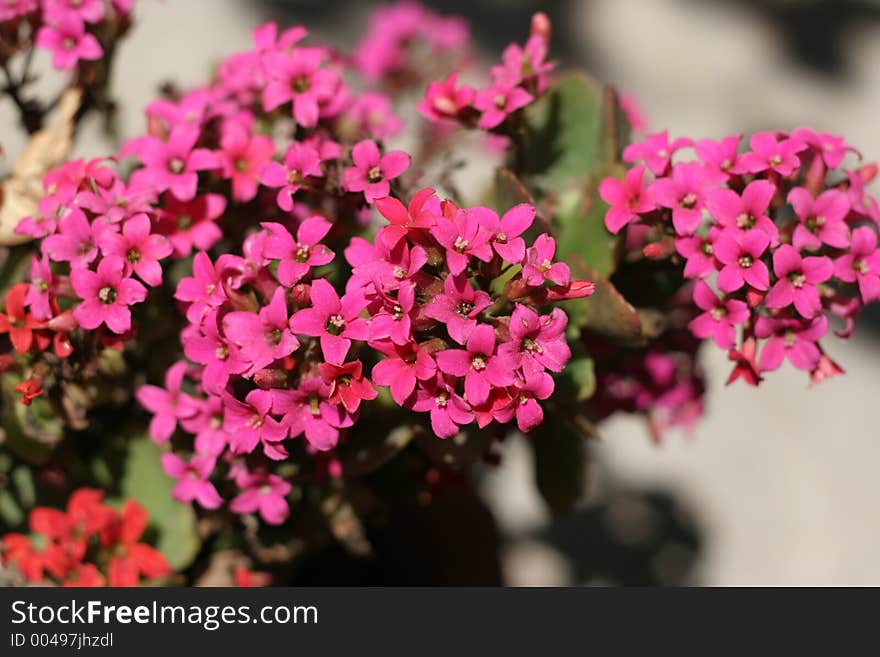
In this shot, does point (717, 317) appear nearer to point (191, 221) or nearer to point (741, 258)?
point (741, 258)

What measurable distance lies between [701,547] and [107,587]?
1051 millimetres

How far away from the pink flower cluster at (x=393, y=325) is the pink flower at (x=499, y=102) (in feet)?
0.50

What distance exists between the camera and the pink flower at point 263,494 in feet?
2.61

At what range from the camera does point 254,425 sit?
0.70 m

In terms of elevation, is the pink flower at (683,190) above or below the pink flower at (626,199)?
above

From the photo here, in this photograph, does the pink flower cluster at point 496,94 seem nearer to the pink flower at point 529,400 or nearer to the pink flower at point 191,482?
the pink flower at point 529,400

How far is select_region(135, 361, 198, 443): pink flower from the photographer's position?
0.79 meters

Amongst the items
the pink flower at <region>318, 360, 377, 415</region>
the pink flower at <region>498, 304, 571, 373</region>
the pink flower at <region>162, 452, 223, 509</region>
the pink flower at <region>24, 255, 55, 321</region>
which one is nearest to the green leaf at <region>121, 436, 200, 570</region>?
the pink flower at <region>162, 452, 223, 509</region>

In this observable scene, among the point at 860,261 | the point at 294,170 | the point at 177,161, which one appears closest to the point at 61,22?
the point at 177,161

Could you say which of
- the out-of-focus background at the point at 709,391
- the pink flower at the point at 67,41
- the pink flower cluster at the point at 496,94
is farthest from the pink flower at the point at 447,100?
the out-of-focus background at the point at 709,391

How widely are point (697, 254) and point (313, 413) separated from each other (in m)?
0.34

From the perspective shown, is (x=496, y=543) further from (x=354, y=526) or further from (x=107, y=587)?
(x=107, y=587)

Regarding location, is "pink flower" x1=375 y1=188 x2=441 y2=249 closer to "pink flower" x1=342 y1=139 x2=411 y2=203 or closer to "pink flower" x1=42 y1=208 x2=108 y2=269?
"pink flower" x1=342 y1=139 x2=411 y2=203

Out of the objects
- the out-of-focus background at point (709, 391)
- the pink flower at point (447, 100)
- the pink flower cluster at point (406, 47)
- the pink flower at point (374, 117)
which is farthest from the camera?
the out-of-focus background at point (709, 391)
